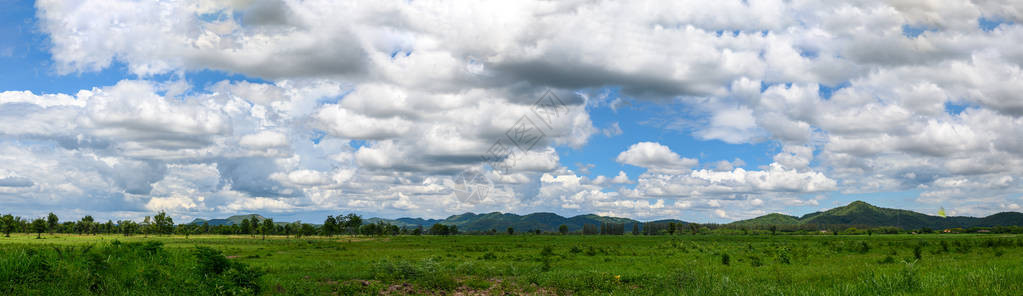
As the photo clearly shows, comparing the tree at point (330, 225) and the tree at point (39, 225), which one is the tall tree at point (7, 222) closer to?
the tree at point (39, 225)

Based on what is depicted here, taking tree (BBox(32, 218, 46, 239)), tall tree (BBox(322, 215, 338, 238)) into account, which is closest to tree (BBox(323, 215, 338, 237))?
tall tree (BBox(322, 215, 338, 238))

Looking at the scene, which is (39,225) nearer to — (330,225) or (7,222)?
(7,222)

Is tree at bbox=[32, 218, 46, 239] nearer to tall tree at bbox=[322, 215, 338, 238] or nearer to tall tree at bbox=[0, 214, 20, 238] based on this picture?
tall tree at bbox=[0, 214, 20, 238]

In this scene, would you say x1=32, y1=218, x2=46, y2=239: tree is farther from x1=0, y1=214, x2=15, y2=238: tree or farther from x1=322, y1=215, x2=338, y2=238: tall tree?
x1=322, y1=215, x2=338, y2=238: tall tree

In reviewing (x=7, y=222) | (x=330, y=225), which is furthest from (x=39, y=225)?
(x=330, y=225)

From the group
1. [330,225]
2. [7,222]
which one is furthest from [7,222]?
[330,225]

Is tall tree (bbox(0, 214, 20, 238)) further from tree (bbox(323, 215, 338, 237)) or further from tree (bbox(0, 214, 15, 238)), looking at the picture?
tree (bbox(323, 215, 338, 237))

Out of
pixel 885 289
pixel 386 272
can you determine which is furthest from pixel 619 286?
pixel 386 272

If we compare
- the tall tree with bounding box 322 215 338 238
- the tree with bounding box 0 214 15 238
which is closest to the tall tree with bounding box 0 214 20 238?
the tree with bounding box 0 214 15 238

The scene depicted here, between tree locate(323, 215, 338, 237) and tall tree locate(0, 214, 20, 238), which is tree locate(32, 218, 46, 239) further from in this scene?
tree locate(323, 215, 338, 237)

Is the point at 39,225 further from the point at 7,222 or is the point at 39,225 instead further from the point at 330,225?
the point at 330,225

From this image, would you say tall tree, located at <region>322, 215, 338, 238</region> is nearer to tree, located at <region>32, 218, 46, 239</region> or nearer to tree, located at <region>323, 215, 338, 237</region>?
tree, located at <region>323, 215, 338, 237</region>

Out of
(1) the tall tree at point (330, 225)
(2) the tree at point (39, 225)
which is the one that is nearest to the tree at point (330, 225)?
(1) the tall tree at point (330, 225)

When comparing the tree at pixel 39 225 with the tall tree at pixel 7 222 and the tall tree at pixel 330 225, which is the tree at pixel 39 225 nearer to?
the tall tree at pixel 7 222
